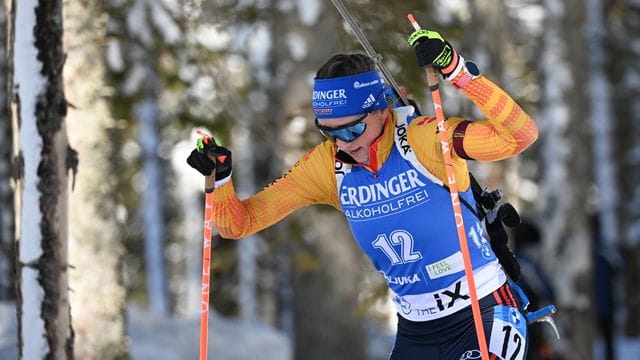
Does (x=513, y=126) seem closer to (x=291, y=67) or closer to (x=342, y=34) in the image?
(x=342, y=34)

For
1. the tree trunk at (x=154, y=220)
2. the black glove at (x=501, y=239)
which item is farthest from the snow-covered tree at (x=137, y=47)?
the tree trunk at (x=154, y=220)

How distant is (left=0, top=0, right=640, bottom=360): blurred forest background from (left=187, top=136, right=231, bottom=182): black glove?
37.2 inches

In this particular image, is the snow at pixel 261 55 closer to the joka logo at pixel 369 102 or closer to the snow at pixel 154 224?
the snow at pixel 154 224

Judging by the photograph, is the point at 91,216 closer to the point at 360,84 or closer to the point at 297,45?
the point at 360,84

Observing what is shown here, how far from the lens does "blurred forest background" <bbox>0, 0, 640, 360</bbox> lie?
18.9 ft

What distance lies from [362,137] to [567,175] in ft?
23.6

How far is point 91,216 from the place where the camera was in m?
7.81

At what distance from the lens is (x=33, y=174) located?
5.70m

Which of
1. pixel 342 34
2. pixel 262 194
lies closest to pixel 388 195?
pixel 262 194

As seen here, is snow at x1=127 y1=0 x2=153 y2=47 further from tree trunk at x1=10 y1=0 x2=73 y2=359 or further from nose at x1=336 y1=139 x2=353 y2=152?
nose at x1=336 y1=139 x2=353 y2=152

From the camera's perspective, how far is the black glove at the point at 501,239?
5.14 metres

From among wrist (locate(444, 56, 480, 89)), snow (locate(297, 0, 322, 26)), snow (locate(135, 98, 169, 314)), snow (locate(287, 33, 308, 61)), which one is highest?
snow (locate(297, 0, 322, 26))

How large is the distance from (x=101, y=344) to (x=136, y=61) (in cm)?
400

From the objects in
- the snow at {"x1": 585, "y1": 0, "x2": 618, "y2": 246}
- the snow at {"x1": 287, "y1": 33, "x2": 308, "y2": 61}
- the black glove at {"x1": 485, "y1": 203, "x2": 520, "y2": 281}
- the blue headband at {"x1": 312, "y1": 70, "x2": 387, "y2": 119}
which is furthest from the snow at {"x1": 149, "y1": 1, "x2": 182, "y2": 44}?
the snow at {"x1": 585, "y1": 0, "x2": 618, "y2": 246}
